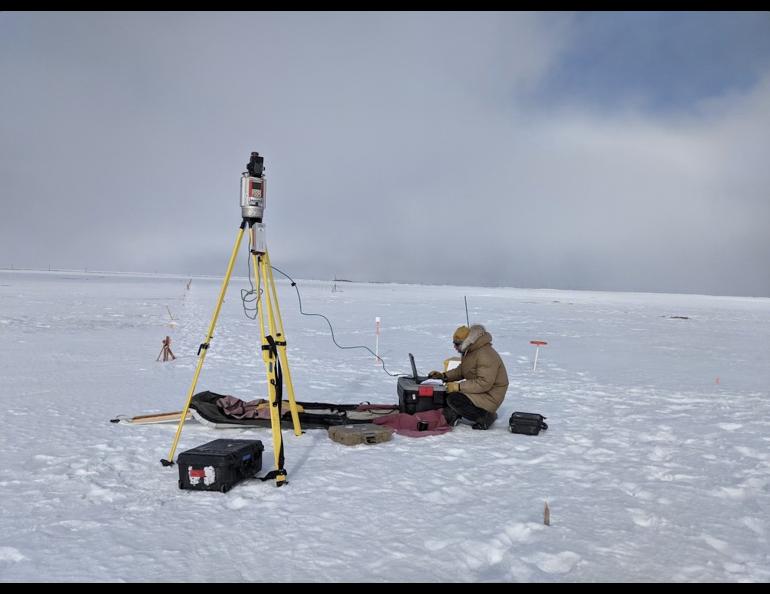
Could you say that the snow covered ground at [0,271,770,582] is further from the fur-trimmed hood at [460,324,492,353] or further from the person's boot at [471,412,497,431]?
the fur-trimmed hood at [460,324,492,353]

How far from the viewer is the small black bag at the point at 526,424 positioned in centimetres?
625

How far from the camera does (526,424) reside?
627cm

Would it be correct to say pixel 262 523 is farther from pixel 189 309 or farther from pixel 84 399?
pixel 189 309

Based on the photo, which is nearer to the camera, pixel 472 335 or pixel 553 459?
pixel 553 459

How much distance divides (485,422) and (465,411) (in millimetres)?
303

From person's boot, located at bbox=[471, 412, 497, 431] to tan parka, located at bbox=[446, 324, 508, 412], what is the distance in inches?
3.4

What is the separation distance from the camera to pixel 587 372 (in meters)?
11.1

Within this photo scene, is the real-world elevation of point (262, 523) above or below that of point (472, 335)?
below

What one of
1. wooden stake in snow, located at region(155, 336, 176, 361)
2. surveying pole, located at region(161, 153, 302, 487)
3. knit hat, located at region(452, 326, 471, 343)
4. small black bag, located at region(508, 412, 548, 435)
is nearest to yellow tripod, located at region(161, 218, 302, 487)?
surveying pole, located at region(161, 153, 302, 487)

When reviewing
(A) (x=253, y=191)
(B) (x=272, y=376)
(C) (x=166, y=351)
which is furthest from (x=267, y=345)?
(C) (x=166, y=351)

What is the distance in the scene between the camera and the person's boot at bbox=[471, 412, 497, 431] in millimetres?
6437

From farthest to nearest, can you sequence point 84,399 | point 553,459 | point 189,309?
1. point 189,309
2. point 84,399
3. point 553,459

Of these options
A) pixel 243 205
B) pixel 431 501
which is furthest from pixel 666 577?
pixel 243 205
